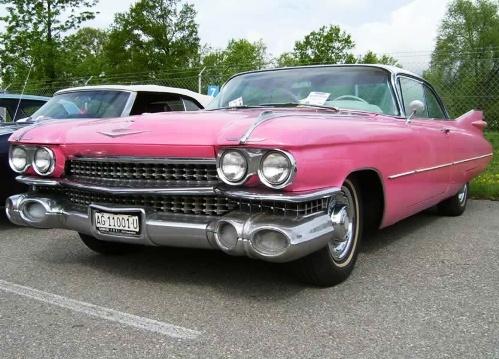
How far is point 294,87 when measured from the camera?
4.42 meters

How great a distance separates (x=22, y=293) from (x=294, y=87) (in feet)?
7.99

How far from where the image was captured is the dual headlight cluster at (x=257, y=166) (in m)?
2.83

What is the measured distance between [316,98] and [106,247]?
6.35 feet

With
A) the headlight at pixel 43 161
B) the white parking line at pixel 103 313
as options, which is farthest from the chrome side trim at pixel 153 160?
the white parking line at pixel 103 313

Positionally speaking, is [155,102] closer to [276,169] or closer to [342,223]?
[342,223]

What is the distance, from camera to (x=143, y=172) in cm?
335

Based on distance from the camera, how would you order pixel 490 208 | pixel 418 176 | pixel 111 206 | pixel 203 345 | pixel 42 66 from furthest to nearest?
1. pixel 42 66
2. pixel 490 208
3. pixel 418 176
4. pixel 111 206
5. pixel 203 345

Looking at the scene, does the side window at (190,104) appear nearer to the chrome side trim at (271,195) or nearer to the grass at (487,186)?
the grass at (487,186)

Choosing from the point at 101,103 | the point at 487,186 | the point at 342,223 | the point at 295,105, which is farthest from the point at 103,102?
the point at 487,186

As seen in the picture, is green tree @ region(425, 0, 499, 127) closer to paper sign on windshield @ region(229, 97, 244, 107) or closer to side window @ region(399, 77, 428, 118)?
side window @ region(399, 77, 428, 118)

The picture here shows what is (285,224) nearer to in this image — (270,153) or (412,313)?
(270,153)

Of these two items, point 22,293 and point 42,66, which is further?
point 42,66

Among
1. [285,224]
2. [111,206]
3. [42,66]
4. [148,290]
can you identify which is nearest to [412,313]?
[285,224]

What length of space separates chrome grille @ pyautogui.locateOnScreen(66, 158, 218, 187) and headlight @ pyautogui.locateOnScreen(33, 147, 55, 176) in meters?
0.11
